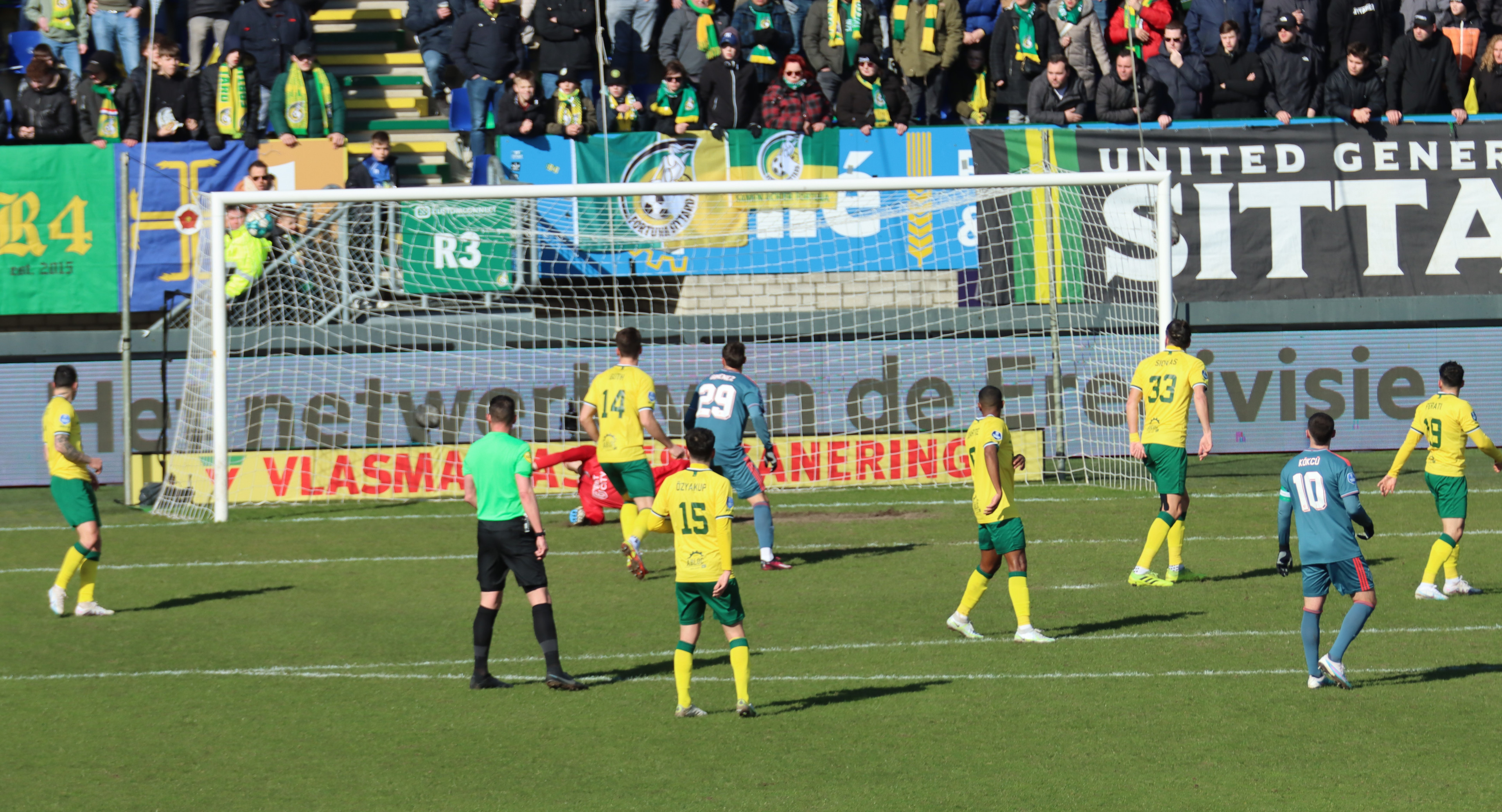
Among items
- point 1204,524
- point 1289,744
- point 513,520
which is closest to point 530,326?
point 1204,524

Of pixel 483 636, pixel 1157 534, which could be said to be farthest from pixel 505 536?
pixel 1157 534

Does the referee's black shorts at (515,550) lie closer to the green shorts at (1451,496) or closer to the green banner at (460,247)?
the green shorts at (1451,496)

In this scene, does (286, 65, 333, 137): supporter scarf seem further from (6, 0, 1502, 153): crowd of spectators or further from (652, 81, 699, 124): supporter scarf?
(652, 81, 699, 124): supporter scarf

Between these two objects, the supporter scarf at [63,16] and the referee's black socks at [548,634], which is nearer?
the referee's black socks at [548,634]

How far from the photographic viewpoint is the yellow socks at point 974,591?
403 inches

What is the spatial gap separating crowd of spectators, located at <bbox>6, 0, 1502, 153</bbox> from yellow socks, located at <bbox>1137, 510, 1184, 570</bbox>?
907 centimetres

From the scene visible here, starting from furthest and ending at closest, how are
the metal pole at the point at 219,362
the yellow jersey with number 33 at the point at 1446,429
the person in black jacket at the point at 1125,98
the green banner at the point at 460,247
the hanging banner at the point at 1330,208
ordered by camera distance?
the person in black jacket at the point at 1125,98
the hanging banner at the point at 1330,208
the green banner at the point at 460,247
the metal pole at the point at 219,362
the yellow jersey with number 33 at the point at 1446,429

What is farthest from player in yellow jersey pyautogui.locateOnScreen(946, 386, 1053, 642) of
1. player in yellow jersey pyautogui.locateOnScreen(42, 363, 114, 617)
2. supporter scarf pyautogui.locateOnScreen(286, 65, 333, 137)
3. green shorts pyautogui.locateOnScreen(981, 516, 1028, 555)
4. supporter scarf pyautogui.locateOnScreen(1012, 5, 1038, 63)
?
supporter scarf pyautogui.locateOnScreen(286, 65, 333, 137)

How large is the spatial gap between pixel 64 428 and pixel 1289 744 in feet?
29.2

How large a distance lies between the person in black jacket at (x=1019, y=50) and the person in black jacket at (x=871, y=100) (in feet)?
4.52

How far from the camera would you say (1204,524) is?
14.5 meters

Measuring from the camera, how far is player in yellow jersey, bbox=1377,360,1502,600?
11031 mm

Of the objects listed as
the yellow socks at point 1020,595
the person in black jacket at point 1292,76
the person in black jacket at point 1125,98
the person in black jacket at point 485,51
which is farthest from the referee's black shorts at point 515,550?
the person in black jacket at point 1292,76

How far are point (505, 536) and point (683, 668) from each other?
5.03 feet
